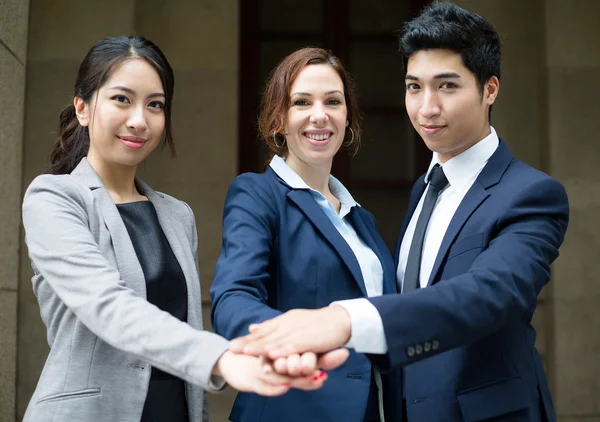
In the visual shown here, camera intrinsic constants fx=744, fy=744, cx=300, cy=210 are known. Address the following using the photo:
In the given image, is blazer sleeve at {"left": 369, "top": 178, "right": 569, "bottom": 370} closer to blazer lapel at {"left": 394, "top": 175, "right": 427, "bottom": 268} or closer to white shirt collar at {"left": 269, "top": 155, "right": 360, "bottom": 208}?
blazer lapel at {"left": 394, "top": 175, "right": 427, "bottom": 268}

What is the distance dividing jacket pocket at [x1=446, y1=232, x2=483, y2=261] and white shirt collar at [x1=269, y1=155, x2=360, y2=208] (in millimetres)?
649

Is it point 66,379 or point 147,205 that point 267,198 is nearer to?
point 147,205

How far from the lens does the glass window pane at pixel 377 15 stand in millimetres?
6195

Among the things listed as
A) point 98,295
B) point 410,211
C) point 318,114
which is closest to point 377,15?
point 410,211

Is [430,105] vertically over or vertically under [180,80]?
under

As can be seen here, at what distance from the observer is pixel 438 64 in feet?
8.87

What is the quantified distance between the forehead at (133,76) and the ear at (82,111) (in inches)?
5.7

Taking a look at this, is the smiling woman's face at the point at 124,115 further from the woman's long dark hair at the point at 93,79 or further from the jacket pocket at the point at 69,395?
the jacket pocket at the point at 69,395

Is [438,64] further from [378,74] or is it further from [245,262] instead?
[378,74]

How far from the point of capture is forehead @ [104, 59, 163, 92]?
262 cm

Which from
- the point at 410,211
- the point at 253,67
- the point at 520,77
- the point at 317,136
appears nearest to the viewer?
the point at 317,136

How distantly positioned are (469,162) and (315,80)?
67 cm

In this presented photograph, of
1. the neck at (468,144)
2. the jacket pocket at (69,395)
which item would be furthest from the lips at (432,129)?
the jacket pocket at (69,395)

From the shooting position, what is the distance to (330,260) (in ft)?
8.71
